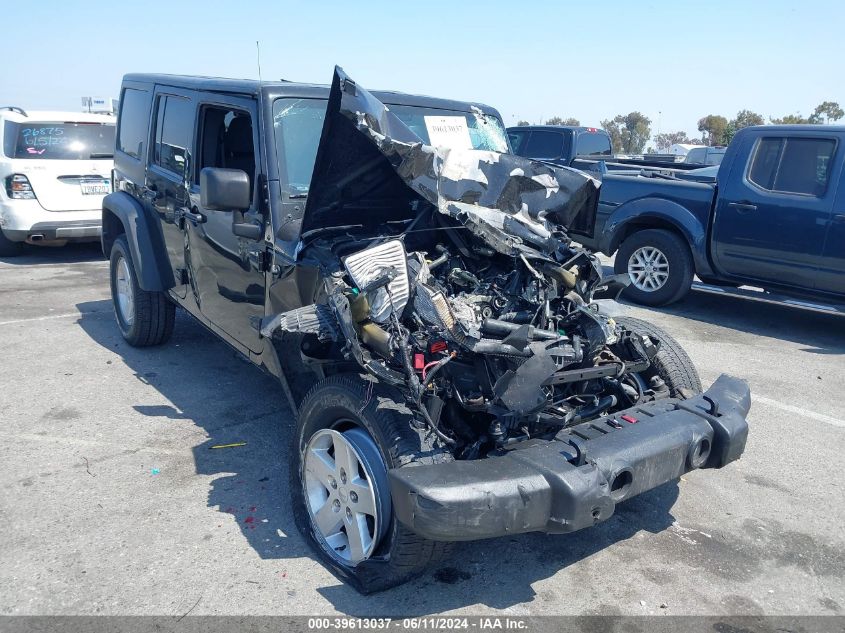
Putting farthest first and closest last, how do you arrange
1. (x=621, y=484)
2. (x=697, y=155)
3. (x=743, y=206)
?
(x=697, y=155)
(x=743, y=206)
(x=621, y=484)

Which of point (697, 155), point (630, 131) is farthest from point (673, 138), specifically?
point (697, 155)

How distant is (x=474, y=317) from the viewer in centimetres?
318

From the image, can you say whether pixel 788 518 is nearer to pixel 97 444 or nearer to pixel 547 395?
pixel 547 395

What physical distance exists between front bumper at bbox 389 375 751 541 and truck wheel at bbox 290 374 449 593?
25 cm

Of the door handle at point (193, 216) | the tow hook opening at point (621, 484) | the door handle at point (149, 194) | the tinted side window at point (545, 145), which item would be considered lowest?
the tow hook opening at point (621, 484)

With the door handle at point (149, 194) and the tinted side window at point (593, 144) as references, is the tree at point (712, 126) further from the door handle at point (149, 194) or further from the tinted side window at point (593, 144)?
the door handle at point (149, 194)

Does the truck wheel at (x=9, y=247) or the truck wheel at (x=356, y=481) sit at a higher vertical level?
the truck wheel at (x=356, y=481)

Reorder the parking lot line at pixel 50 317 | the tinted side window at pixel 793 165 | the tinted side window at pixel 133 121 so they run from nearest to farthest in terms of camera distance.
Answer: the tinted side window at pixel 133 121
the parking lot line at pixel 50 317
the tinted side window at pixel 793 165

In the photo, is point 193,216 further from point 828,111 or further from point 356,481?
point 828,111

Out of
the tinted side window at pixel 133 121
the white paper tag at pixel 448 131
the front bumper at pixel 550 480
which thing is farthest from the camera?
the tinted side window at pixel 133 121

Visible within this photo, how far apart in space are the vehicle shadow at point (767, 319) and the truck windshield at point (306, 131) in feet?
10.2

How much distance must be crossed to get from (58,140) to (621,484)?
A: 912 centimetres

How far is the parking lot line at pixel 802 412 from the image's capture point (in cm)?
495

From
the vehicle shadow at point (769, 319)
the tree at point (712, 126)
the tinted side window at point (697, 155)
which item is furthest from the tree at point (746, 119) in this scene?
the vehicle shadow at point (769, 319)
